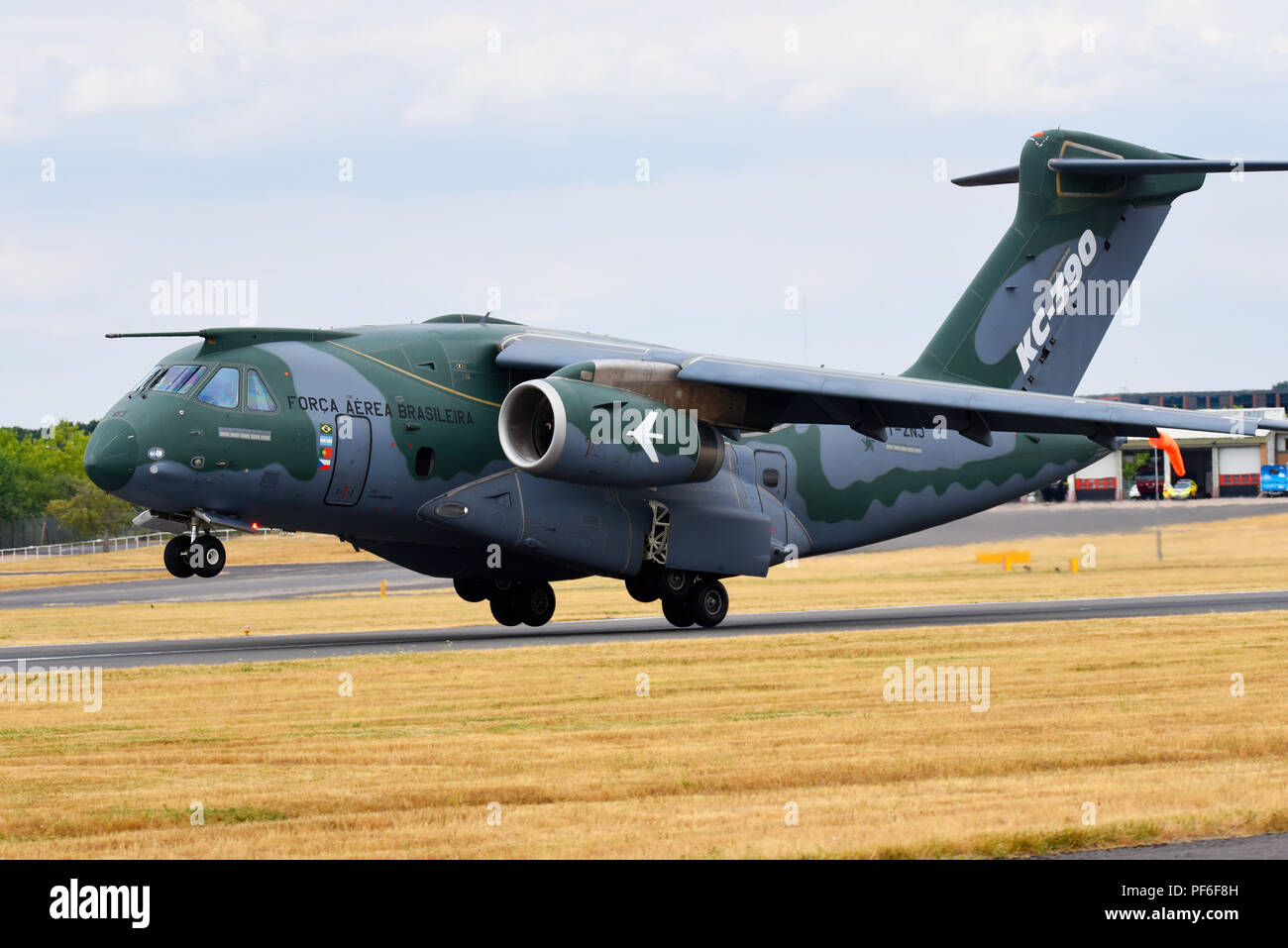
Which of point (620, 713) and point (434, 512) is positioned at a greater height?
point (434, 512)

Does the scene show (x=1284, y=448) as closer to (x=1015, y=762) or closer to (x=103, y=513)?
(x=103, y=513)

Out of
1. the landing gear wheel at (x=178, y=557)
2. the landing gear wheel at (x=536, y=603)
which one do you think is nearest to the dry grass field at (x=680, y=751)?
the landing gear wheel at (x=178, y=557)

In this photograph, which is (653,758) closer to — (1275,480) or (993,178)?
(993,178)

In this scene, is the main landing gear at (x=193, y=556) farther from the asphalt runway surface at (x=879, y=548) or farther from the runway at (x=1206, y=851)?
the asphalt runway surface at (x=879, y=548)

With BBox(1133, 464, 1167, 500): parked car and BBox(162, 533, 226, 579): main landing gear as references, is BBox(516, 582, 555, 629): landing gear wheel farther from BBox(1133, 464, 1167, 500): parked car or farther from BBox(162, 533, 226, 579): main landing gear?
BBox(1133, 464, 1167, 500): parked car

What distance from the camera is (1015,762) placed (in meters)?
12.8

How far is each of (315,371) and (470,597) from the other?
607cm

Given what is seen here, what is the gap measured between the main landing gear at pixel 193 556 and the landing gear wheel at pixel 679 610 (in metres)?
8.22

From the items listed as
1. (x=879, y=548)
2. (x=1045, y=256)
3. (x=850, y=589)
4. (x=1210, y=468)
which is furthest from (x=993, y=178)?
(x=1210, y=468)

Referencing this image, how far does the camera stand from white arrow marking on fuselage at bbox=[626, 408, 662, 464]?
79.3 feet

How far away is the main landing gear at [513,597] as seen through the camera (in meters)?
28.3

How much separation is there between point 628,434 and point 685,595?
4.53m
